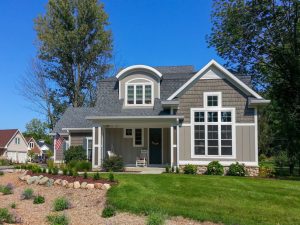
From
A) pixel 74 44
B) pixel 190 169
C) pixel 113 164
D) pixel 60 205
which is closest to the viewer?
pixel 60 205

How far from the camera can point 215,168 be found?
54.9 feet

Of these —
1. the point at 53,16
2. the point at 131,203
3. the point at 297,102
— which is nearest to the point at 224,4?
the point at 297,102

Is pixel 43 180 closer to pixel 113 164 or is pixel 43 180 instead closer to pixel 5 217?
pixel 113 164

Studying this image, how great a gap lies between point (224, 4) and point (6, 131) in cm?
4166

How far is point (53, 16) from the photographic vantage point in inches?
1398

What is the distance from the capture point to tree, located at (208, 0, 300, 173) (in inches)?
923

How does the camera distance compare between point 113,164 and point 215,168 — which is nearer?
point 215,168

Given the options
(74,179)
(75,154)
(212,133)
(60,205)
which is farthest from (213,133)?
(60,205)

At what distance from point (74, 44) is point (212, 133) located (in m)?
22.5

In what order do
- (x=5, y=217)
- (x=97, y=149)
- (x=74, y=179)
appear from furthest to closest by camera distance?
(x=97, y=149) < (x=74, y=179) < (x=5, y=217)

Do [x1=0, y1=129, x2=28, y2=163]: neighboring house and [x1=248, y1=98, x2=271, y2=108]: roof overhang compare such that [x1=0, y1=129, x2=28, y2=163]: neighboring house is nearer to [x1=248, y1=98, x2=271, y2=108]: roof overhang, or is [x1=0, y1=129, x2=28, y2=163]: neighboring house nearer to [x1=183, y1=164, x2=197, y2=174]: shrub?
[x1=183, y1=164, x2=197, y2=174]: shrub

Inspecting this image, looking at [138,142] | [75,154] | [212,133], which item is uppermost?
[212,133]

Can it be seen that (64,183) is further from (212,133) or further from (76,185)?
(212,133)

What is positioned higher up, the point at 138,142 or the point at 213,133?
the point at 213,133
